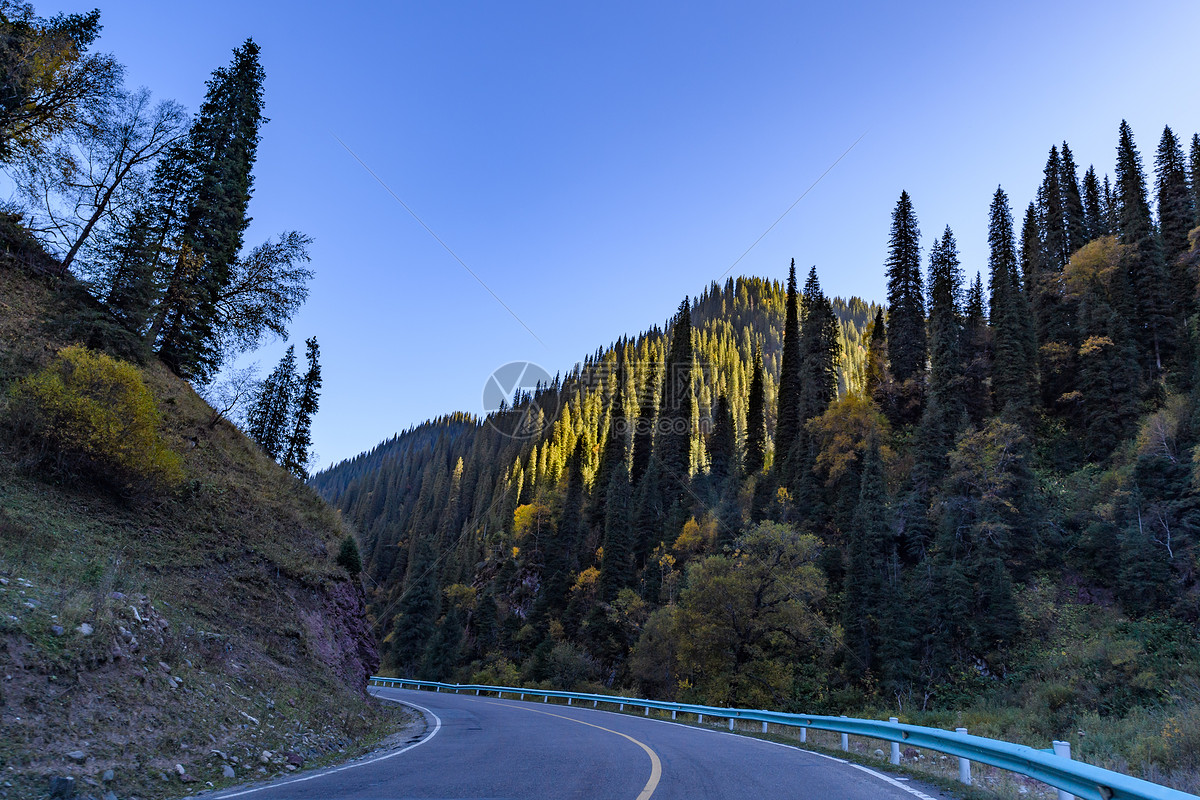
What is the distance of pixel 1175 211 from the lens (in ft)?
187

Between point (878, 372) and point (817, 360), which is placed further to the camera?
point (817, 360)

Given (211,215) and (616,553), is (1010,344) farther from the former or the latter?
(211,215)

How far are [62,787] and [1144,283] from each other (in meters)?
71.0

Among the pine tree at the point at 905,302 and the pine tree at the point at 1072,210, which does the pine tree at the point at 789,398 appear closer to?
the pine tree at the point at 905,302

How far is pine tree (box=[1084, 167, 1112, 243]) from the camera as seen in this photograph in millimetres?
68188

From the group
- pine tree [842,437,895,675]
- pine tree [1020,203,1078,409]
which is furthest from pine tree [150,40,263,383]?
pine tree [1020,203,1078,409]

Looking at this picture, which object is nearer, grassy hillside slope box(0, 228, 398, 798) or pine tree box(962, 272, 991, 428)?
grassy hillside slope box(0, 228, 398, 798)

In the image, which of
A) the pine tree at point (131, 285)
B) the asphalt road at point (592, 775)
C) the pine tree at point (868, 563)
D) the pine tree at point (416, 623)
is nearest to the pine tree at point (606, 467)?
the pine tree at point (416, 623)

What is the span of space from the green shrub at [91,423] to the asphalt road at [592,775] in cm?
967

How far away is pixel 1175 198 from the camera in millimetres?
58594

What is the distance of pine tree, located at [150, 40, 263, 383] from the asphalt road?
2149 centimetres

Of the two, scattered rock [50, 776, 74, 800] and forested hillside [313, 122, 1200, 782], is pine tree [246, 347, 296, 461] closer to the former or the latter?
forested hillside [313, 122, 1200, 782]

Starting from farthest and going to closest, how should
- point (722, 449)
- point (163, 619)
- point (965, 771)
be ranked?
1. point (722, 449)
2. point (163, 619)
3. point (965, 771)

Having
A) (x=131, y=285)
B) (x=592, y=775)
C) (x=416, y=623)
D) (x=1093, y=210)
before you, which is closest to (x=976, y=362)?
(x=1093, y=210)
